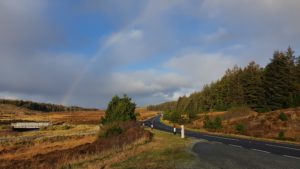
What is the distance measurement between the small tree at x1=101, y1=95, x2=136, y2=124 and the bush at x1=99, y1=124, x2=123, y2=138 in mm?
4839

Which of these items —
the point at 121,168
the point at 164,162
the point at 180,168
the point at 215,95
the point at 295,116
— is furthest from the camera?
the point at 215,95

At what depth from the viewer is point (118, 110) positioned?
113 feet

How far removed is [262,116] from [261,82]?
27549mm

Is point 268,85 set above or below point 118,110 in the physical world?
above

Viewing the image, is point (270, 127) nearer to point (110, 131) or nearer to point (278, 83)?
point (110, 131)

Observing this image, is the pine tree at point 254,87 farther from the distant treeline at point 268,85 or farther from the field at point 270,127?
the field at point 270,127

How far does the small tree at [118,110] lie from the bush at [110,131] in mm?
4839

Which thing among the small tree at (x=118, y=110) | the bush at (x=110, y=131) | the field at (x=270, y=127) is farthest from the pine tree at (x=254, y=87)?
the bush at (x=110, y=131)

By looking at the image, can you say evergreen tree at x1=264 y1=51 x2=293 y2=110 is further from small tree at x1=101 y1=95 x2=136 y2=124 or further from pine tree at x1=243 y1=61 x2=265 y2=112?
small tree at x1=101 y1=95 x2=136 y2=124

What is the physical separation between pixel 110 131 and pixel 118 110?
6033mm

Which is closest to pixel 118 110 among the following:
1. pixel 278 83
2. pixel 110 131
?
pixel 110 131

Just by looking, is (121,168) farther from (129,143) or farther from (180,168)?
(129,143)

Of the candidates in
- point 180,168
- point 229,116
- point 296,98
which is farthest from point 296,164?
point 229,116

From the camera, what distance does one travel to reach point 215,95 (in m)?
105
